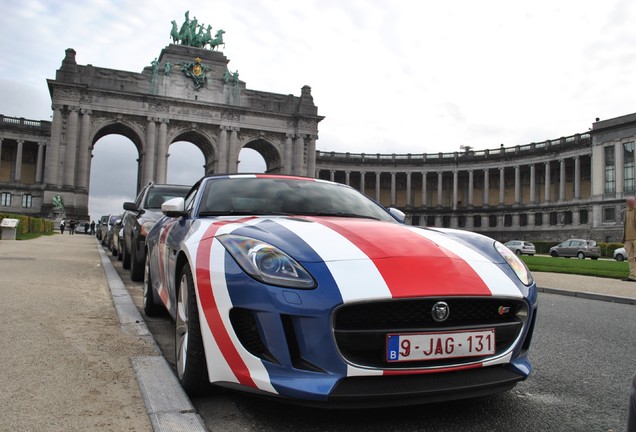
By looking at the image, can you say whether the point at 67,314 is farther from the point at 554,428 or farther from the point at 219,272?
the point at 554,428

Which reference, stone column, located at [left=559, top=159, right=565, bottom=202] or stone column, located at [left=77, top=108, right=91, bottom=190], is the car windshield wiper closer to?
stone column, located at [left=77, top=108, right=91, bottom=190]

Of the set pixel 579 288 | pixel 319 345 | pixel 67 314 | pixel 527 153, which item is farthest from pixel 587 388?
pixel 527 153

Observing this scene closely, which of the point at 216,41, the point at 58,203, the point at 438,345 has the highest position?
the point at 216,41

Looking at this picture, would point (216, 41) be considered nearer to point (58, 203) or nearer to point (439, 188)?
point (58, 203)

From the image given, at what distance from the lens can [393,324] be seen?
7.72ft

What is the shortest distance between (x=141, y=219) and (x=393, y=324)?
22.3 feet

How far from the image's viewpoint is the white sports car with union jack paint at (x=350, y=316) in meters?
2.29

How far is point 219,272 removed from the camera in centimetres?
264

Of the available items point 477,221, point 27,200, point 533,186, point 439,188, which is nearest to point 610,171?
point 533,186

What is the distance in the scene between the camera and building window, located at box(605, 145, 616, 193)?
2151 inches

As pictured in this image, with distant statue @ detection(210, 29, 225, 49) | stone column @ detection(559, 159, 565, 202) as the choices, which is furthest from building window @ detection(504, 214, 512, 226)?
distant statue @ detection(210, 29, 225, 49)

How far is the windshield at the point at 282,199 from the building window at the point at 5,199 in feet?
238

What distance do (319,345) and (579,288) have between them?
934 centimetres

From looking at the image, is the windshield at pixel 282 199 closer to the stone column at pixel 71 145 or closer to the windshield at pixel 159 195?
the windshield at pixel 159 195
